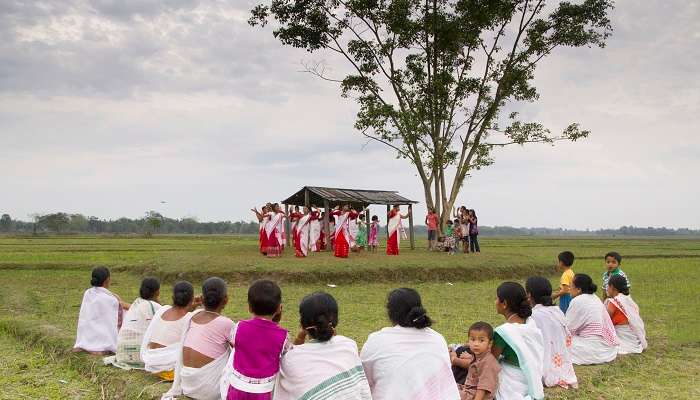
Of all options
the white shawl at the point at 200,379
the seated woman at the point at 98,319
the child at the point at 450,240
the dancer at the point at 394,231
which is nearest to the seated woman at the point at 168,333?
the white shawl at the point at 200,379

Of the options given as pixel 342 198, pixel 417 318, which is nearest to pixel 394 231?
pixel 342 198

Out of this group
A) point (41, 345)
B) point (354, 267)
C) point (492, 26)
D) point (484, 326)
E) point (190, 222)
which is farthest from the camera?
point (190, 222)

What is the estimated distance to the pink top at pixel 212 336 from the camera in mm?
5160

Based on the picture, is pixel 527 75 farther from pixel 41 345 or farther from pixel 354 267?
pixel 41 345

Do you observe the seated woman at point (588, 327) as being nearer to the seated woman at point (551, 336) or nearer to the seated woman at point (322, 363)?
the seated woman at point (551, 336)

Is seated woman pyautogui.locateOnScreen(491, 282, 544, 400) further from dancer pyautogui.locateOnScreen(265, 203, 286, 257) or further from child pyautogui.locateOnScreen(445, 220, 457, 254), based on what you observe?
child pyautogui.locateOnScreen(445, 220, 457, 254)

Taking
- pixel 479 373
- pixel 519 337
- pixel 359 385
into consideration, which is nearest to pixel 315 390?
pixel 359 385

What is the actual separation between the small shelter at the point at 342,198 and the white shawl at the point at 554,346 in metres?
16.7

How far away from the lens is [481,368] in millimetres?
4918

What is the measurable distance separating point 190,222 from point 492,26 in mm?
104714

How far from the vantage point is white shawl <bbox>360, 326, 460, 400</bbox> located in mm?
4387

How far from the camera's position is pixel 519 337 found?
5.01 metres

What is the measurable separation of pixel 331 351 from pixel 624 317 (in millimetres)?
5515

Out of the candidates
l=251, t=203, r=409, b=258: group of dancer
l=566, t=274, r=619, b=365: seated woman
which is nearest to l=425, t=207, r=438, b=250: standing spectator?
l=251, t=203, r=409, b=258: group of dancer
